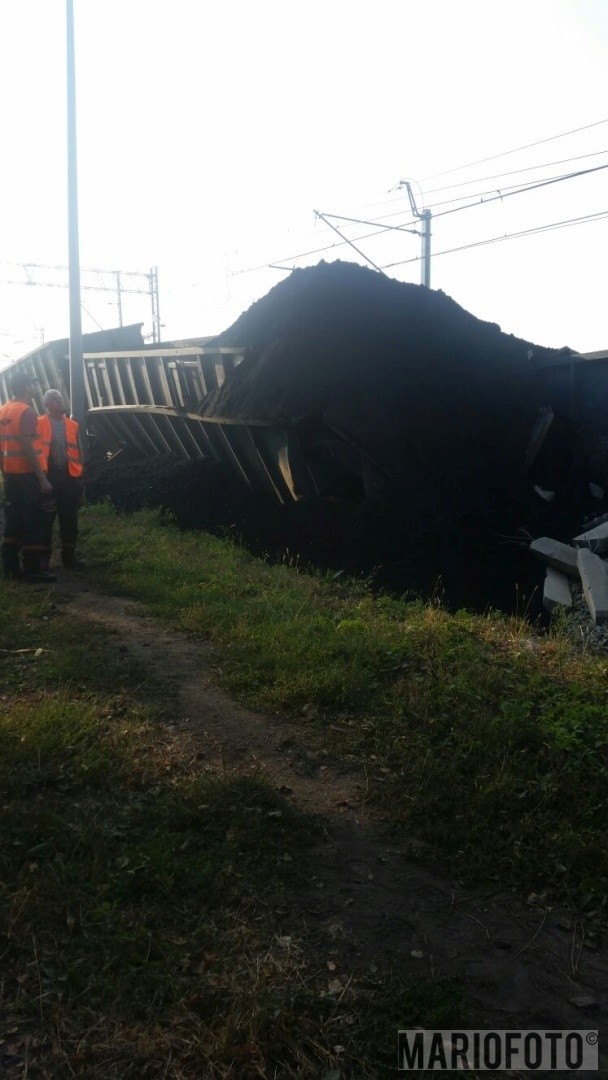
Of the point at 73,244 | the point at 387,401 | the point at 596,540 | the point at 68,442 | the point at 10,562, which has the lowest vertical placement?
the point at 10,562

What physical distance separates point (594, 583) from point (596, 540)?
1.11m

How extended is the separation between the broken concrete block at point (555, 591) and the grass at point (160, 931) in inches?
176

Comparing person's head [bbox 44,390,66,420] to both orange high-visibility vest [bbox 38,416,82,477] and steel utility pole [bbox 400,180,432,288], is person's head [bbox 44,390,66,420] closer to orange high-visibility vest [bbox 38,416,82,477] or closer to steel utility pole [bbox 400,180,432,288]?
orange high-visibility vest [bbox 38,416,82,477]

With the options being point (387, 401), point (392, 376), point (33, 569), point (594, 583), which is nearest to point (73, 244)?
point (392, 376)

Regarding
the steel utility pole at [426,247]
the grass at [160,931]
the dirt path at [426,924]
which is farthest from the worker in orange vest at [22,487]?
the steel utility pole at [426,247]

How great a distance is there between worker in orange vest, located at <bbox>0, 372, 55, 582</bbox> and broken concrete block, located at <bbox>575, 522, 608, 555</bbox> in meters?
5.03

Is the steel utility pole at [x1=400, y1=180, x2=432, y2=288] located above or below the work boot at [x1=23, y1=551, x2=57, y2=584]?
above

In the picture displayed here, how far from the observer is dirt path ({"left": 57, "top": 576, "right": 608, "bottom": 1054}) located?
285cm

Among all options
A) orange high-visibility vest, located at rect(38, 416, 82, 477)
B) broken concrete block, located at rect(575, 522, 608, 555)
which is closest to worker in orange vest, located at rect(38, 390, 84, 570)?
orange high-visibility vest, located at rect(38, 416, 82, 477)

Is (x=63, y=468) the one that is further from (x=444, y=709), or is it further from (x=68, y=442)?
(x=444, y=709)

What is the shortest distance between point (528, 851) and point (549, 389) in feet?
28.4

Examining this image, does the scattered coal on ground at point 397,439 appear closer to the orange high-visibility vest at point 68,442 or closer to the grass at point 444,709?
the grass at point 444,709

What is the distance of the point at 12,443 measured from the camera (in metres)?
8.16

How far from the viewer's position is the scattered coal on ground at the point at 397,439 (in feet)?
29.7
